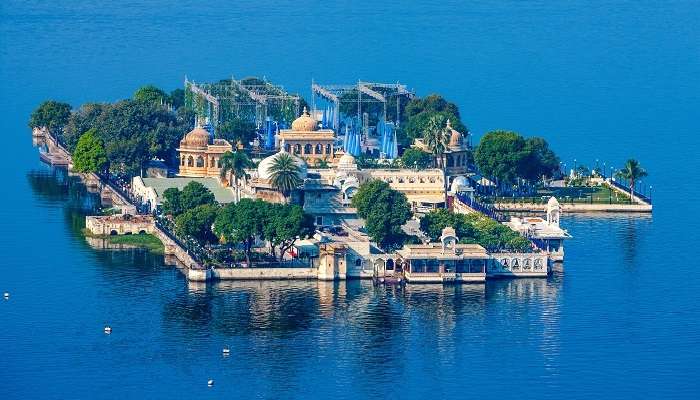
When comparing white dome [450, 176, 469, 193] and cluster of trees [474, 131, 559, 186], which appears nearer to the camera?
white dome [450, 176, 469, 193]

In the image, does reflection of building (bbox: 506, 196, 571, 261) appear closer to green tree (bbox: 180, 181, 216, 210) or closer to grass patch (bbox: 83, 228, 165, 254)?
green tree (bbox: 180, 181, 216, 210)

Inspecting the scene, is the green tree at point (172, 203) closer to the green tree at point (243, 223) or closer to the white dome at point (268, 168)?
the white dome at point (268, 168)

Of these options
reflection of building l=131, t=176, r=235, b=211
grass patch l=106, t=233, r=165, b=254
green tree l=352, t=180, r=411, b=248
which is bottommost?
grass patch l=106, t=233, r=165, b=254

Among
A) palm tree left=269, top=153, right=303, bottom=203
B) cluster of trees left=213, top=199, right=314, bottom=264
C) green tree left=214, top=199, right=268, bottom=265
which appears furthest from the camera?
palm tree left=269, top=153, right=303, bottom=203

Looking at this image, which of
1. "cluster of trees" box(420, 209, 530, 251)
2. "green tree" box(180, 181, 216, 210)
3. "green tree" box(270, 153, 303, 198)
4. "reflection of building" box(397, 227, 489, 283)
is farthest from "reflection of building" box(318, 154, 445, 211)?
"reflection of building" box(397, 227, 489, 283)

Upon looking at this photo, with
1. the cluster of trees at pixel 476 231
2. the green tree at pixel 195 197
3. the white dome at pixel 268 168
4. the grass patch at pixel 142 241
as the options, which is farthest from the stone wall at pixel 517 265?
the grass patch at pixel 142 241

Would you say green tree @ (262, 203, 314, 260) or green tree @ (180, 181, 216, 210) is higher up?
green tree @ (180, 181, 216, 210)

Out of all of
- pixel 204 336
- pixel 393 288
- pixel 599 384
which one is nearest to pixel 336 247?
pixel 393 288

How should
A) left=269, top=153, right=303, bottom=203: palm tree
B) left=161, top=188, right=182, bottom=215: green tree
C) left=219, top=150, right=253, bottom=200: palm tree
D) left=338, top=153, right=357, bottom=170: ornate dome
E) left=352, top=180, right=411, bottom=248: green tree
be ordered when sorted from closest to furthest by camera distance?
→ 1. left=352, top=180, right=411, bottom=248: green tree
2. left=269, top=153, right=303, bottom=203: palm tree
3. left=161, top=188, right=182, bottom=215: green tree
4. left=219, top=150, right=253, bottom=200: palm tree
5. left=338, top=153, right=357, bottom=170: ornate dome
